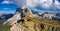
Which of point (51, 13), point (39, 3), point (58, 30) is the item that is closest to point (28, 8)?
point (39, 3)

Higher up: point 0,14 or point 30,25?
point 0,14

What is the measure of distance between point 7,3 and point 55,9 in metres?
3.81

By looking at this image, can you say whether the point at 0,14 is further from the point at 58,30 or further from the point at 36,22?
the point at 58,30

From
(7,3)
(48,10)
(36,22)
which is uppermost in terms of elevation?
(7,3)

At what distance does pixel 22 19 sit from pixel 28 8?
99 cm

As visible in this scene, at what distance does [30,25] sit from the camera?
43.6 feet

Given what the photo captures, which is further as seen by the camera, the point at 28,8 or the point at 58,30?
the point at 58,30

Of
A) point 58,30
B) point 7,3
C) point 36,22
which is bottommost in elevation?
point 58,30

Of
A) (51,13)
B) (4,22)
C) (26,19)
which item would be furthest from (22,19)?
(51,13)

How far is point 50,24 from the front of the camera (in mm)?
13852

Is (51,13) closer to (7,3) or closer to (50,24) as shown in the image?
(50,24)

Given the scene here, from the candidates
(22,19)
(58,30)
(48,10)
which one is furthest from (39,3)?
(58,30)

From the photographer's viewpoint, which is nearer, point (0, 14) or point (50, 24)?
point (0, 14)

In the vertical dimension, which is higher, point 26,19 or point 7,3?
point 7,3
